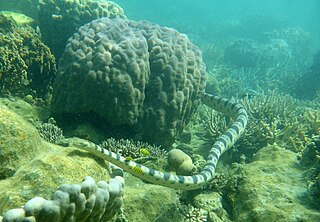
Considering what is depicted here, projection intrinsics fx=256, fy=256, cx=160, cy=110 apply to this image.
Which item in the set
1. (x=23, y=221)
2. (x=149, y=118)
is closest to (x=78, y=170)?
(x=23, y=221)

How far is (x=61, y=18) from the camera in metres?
8.27

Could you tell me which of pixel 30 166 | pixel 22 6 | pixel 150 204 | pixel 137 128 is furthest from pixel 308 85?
pixel 30 166

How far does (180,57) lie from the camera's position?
6.11 meters

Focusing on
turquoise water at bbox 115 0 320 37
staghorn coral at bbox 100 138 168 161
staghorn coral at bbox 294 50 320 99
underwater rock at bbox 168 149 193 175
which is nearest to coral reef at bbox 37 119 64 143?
staghorn coral at bbox 100 138 168 161

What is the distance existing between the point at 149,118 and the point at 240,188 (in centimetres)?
235

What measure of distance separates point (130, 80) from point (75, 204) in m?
3.51

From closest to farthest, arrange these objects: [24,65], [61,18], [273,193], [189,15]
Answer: [273,193], [24,65], [61,18], [189,15]

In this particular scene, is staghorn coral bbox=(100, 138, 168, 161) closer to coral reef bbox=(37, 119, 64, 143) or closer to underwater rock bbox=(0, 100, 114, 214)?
coral reef bbox=(37, 119, 64, 143)

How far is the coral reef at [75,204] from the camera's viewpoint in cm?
166

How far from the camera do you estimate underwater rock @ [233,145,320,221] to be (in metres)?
3.33

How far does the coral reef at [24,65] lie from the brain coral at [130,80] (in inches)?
44.6

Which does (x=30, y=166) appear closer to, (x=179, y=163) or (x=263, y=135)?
(x=179, y=163)

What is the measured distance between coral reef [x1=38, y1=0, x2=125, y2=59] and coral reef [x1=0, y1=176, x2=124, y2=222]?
21.7 ft

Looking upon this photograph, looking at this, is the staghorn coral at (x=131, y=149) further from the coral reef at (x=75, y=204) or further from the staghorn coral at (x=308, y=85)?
the staghorn coral at (x=308, y=85)
